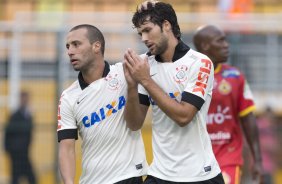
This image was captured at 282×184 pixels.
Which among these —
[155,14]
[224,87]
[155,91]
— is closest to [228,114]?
[224,87]

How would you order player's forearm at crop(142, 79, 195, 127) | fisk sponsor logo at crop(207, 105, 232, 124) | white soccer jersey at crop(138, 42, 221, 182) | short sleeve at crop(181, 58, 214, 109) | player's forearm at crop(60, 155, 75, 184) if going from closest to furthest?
player's forearm at crop(142, 79, 195, 127) → short sleeve at crop(181, 58, 214, 109) → white soccer jersey at crop(138, 42, 221, 182) → player's forearm at crop(60, 155, 75, 184) → fisk sponsor logo at crop(207, 105, 232, 124)

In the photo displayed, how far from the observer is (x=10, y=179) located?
15930mm

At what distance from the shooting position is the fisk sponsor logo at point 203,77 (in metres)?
6.70

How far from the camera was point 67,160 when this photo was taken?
23.2 feet

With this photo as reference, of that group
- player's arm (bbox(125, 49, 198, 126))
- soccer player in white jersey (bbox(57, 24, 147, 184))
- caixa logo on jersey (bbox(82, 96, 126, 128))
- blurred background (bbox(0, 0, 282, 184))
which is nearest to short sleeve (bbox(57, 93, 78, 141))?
soccer player in white jersey (bbox(57, 24, 147, 184))

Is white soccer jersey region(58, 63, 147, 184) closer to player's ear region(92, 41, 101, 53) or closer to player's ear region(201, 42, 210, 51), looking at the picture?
player's ear region(92, 41, 101, 53)

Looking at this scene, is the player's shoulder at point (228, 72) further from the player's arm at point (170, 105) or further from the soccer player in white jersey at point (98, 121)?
the player's arm at point (170, 105)

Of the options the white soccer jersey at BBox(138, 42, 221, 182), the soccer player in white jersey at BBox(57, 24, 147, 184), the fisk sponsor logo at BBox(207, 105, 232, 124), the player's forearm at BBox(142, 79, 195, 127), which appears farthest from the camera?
the fisk sponsor logo at BBox(207, 105, 232, 124)

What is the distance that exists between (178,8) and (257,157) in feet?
35.2

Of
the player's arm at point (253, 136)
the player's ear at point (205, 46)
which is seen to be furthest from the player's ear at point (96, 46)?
the player's arm at point (253, 136)

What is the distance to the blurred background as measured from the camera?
1584cm

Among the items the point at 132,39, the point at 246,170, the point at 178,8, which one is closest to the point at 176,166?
the point at 246,170

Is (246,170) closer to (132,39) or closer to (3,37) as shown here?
(132,39)

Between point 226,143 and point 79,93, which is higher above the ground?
point 79,93
